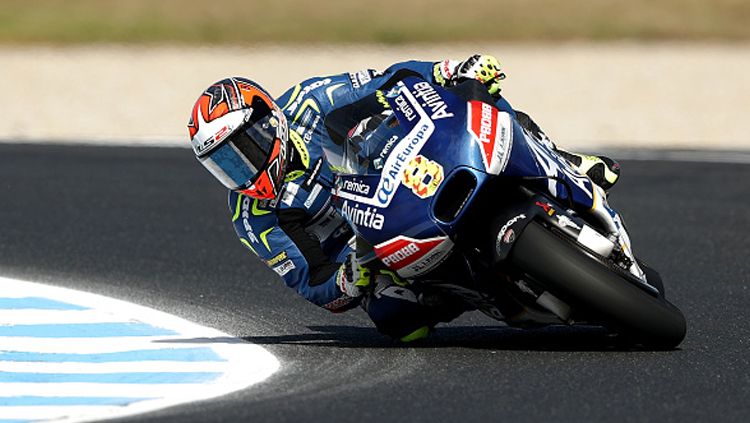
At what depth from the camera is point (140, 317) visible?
781 cm

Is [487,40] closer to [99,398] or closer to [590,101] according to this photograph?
[590,101]

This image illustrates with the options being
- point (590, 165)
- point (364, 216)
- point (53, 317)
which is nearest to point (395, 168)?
point (364, 216)

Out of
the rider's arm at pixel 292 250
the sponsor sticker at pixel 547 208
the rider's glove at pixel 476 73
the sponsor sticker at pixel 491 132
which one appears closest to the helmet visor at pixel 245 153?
the rider's arm at pixel 292 250

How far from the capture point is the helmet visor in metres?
6.64

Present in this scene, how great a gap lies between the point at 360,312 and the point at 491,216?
224 cm

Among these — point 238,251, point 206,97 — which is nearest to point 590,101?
point 238,251

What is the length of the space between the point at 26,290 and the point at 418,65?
2.84 m

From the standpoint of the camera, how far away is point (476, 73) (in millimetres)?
6918

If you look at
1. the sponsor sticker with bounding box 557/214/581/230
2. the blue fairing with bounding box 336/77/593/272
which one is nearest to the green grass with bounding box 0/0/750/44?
the blue fairing with bounding box 336/77/593/272

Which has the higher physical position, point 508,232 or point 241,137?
point 241,137

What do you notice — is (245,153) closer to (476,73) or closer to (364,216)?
(364,216)

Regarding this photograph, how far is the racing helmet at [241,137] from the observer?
6.62 metres

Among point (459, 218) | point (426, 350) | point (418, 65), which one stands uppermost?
point (418, 65)

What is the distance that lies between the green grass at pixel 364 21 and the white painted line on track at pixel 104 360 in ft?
48.8
